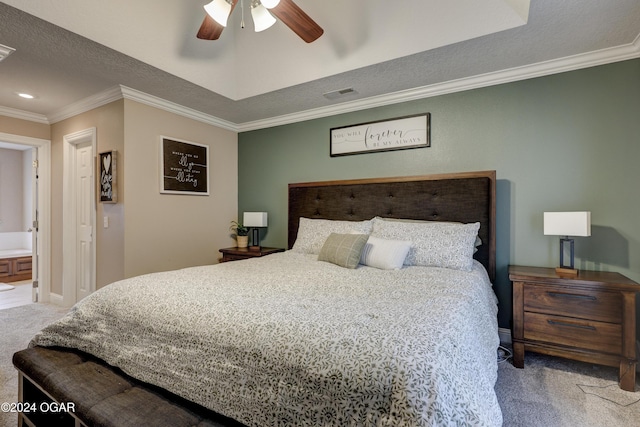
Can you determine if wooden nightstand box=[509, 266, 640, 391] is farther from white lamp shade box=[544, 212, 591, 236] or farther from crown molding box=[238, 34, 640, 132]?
crown molding box=[238, 34, 640, 132]

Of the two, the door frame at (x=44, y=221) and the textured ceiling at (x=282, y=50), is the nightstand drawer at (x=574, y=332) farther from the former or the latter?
A: the door frame at (x=44, y=221)

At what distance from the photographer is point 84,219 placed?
3.69 m

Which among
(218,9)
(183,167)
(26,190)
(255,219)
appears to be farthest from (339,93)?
(26,190)

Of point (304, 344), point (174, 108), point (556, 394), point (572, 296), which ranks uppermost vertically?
point (174, 108)

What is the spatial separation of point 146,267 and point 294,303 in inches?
97.0

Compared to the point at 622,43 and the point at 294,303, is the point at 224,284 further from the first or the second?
the point at 622,43

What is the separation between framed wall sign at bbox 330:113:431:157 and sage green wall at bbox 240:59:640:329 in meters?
0.07

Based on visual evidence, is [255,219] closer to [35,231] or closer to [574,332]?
[35,231]

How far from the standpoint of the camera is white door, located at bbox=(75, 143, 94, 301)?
3562mm

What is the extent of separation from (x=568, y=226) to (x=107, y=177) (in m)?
4.10

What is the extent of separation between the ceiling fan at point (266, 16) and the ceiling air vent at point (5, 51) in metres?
1.45

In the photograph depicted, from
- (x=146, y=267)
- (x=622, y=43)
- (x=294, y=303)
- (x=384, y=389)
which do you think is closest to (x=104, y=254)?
(x=146, y=267)

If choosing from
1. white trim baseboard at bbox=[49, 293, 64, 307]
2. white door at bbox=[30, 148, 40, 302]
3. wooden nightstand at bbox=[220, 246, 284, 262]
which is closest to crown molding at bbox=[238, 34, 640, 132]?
wooden nightstand at bbox=[220, 246, 284, 262]

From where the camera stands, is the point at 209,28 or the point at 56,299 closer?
the point at 209,28
